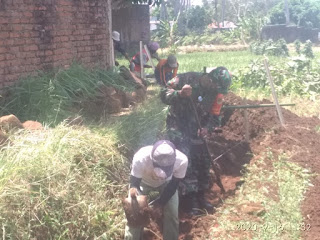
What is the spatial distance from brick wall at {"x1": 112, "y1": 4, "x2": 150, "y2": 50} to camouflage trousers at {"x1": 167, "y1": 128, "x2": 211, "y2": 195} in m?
14.8

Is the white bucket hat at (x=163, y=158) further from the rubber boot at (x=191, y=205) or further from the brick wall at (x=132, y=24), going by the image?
the brick wall at (x=132, y=24)

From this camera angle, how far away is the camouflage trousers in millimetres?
5680

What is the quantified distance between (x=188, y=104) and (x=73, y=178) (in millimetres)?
2269

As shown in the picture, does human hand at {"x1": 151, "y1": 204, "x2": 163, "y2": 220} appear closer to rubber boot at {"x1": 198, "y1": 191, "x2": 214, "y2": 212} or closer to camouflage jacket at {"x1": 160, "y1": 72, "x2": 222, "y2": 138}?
rubber boot at {"x1": 198, "y1": 191, "x2": 214, "y2": 212}

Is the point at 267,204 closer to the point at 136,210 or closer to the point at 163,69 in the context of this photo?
the point at 136,210

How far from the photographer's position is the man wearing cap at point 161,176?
377cm

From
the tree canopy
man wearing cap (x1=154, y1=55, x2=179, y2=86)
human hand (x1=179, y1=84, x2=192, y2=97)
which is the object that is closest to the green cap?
human hand (x1=179, y1=84, x2=192, y2=97)

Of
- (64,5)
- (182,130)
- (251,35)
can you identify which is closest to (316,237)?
(182,130)

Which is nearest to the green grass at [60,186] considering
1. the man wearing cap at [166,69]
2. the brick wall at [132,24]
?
the man wearing cap at [166,69]

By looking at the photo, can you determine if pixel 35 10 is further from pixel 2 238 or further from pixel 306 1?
pixel 306 1

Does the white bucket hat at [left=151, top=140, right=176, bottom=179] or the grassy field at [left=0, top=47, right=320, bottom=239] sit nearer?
the grassy field at [left=0, top=47, right=320, bottom=239]

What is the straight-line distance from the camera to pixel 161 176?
3764 mm
